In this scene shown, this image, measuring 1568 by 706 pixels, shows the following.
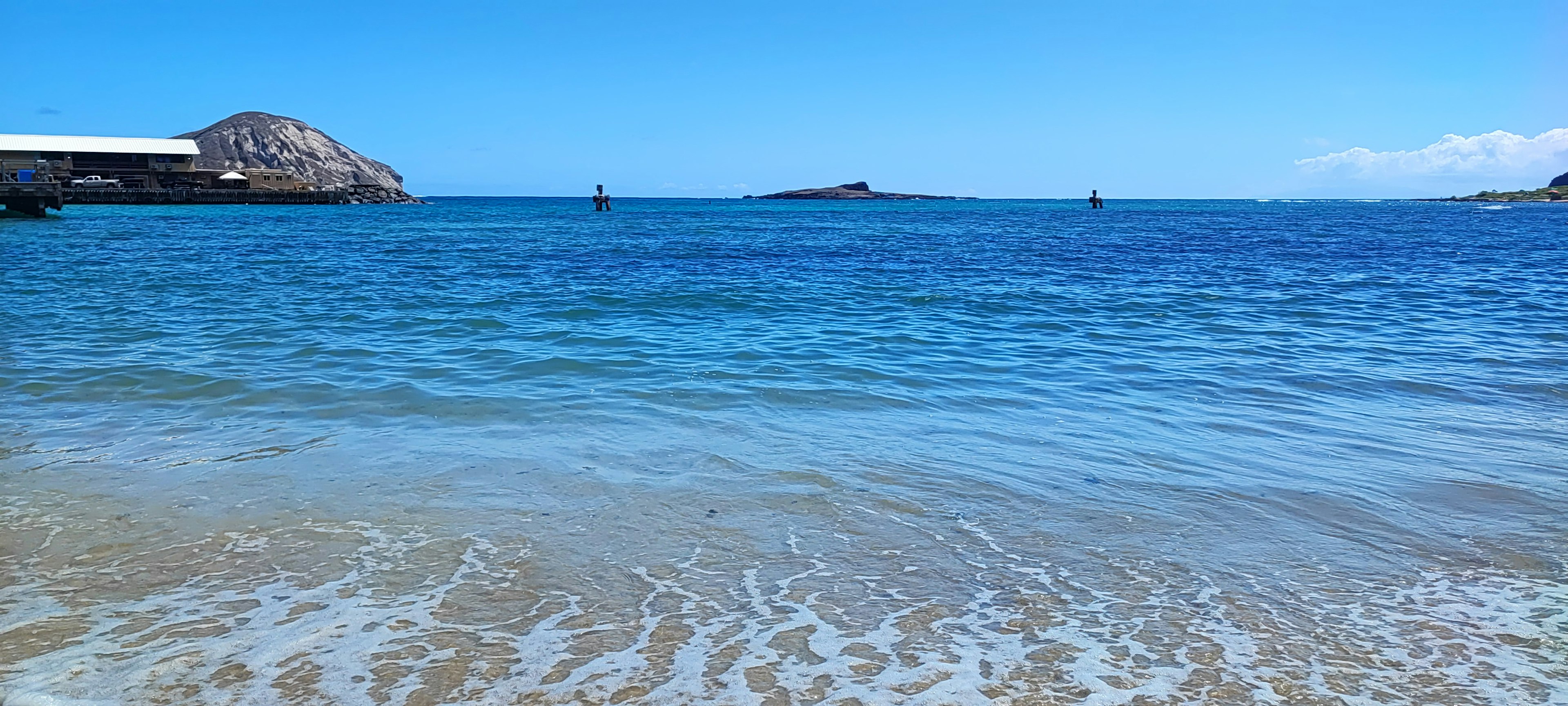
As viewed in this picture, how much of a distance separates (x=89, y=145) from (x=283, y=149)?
5996cm

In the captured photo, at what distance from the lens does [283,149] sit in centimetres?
14650

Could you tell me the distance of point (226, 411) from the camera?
7.75 m

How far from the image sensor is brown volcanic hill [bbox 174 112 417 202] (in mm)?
142125

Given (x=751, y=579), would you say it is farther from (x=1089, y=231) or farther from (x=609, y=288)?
(x=1089, y=231)

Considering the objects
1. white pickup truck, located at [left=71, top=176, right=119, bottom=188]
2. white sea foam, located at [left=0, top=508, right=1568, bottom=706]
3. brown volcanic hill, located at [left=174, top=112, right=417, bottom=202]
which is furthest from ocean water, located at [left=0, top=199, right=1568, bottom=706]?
brown volcanic hill, located at [left=174, top=112, right=417, bottom=202]

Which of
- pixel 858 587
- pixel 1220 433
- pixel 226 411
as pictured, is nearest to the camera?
pixel 858 587

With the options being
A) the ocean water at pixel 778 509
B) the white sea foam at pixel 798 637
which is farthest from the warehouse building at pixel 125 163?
the white sea foam at pixel 798 637

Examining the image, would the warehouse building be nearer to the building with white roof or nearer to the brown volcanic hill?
the building with white roof

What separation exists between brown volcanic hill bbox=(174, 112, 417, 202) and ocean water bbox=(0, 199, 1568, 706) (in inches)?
5464

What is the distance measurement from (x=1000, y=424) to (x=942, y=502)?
86.8 inches

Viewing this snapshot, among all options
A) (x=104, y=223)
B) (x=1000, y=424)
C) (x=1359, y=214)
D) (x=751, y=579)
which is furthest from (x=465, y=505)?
(x=1359, y=214)

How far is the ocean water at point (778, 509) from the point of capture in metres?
3.52

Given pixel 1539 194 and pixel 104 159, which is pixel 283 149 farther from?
pixel 1539 194

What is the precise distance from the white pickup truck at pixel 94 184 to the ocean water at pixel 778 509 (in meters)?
79.0
